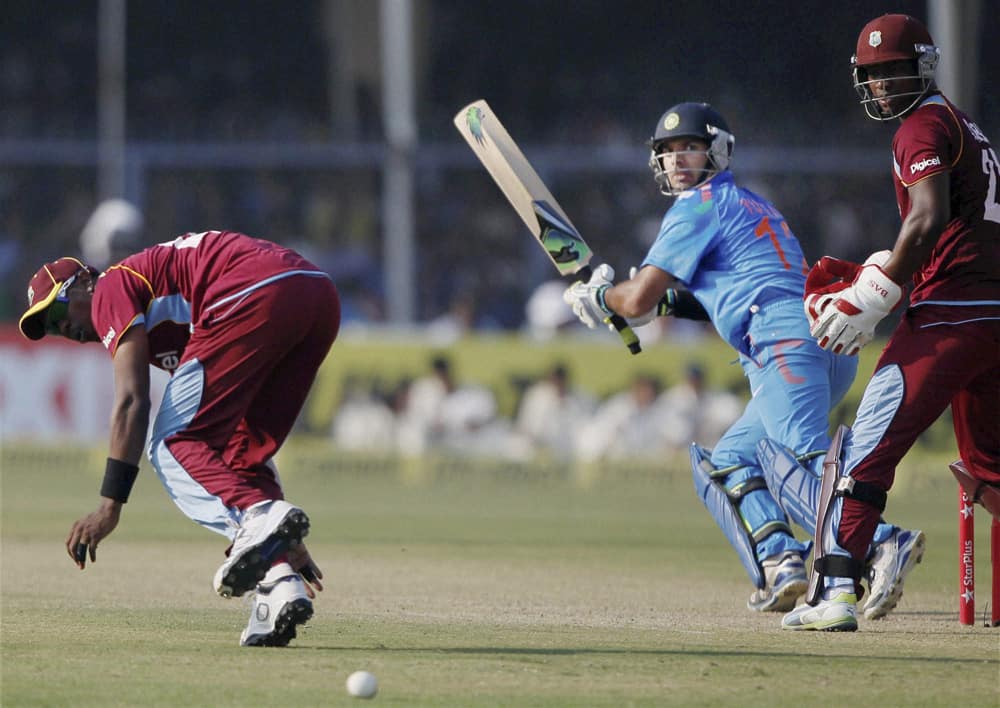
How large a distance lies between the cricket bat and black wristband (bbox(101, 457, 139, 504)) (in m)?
2.96

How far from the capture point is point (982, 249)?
259 inches

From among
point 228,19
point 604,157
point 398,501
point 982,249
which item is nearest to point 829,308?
point 982,249

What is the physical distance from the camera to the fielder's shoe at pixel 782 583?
7.57 m

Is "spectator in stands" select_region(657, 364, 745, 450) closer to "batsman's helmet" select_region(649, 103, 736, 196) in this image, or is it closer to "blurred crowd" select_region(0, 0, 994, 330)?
"blurred crowd" select_region(0, 0, 994, 330)

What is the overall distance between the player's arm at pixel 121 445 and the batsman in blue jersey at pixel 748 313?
7.87ft

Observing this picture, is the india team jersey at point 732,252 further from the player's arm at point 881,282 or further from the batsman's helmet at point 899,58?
the batsman's helmet at point 899,58

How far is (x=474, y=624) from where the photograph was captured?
7.01m

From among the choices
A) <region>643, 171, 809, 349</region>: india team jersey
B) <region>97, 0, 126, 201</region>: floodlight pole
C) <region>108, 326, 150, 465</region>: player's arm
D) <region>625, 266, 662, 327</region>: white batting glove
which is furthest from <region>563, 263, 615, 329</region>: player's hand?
<region>97, 0, 126, 201</region>: floodlight pole

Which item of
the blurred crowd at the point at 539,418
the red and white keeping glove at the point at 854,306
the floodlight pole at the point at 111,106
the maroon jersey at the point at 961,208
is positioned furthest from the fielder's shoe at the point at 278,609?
the floodlight pole at the point at 111,106

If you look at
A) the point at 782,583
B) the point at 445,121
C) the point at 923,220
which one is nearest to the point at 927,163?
the point at 923,220

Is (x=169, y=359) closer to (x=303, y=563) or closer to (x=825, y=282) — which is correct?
(x=303, y=563)

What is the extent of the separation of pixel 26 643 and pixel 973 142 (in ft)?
13.8

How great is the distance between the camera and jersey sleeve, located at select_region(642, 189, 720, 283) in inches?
294

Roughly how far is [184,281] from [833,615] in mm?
2987
